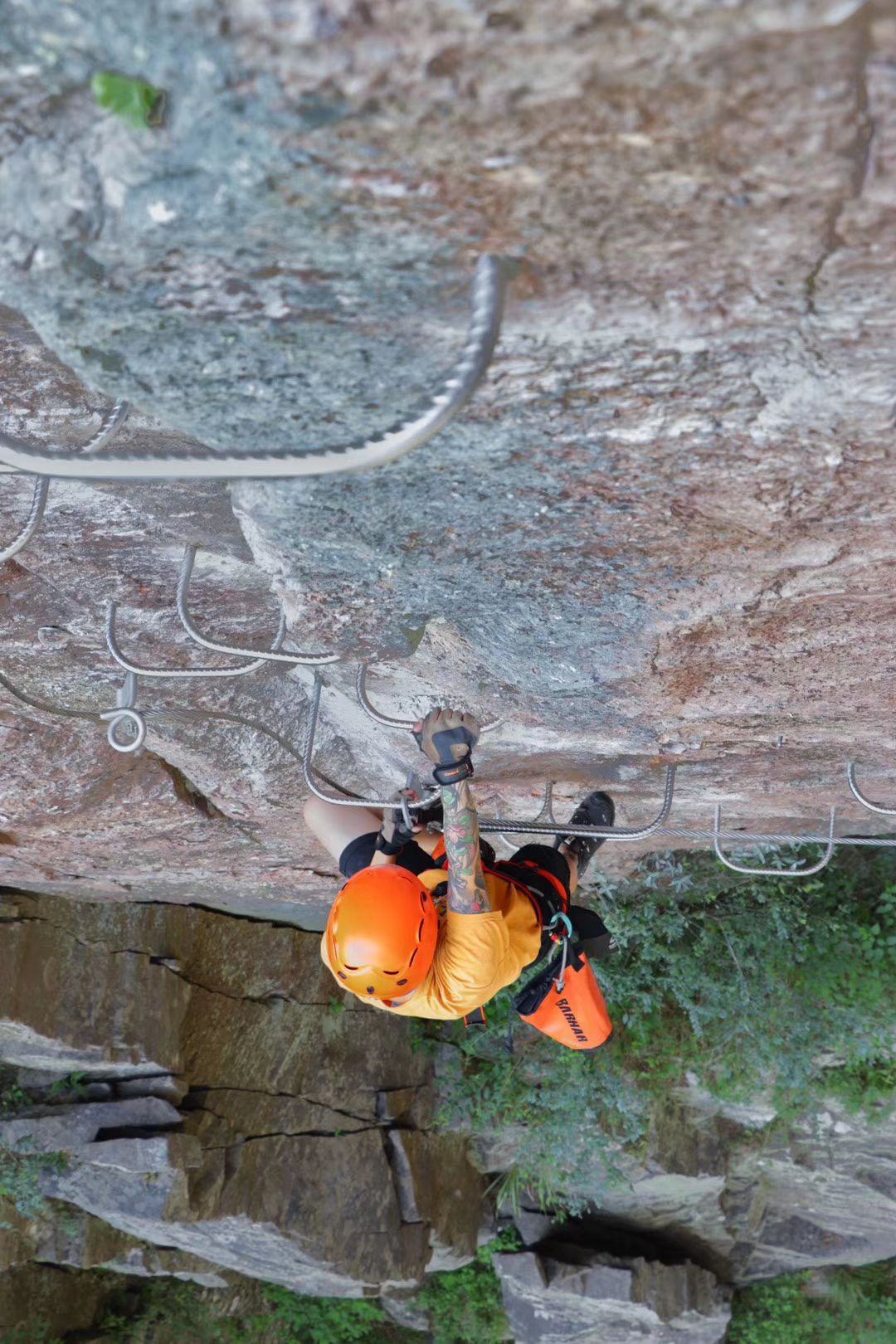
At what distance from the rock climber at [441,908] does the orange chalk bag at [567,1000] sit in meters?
0.10

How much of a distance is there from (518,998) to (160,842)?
1.53 m

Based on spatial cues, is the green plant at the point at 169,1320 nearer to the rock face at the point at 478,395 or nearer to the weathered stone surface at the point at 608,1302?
the weathered stone surface at the point at 608,1302

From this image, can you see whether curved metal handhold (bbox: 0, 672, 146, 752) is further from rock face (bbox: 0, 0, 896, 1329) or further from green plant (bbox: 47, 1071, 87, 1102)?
green plant (bbox: 47, 1071, 87, 1102)

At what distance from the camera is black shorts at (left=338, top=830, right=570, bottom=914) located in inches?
113

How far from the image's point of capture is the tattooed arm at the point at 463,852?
2.23 meters

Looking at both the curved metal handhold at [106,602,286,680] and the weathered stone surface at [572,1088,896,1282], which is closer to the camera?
the curved metal handhold at [106,602,286,680]

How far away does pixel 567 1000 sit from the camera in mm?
3068

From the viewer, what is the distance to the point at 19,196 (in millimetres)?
1037

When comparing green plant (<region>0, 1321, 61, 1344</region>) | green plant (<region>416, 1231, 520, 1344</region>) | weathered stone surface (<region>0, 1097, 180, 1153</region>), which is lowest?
green plant (<region>0, 1321, 61, 1344</region>)

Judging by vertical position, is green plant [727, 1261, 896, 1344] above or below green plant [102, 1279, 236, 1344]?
above

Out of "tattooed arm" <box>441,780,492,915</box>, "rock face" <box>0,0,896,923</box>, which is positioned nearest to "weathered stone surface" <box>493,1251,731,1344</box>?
"tattooed arm" <box>441,780,492,915</box>

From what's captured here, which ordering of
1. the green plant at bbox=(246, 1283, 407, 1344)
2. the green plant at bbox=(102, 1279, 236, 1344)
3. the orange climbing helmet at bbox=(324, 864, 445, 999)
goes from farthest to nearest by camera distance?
the green plant at bbox=(246, 1283, 407, 1344), the green plant at bbox=(102, 1279, 236, 1344), the orange climbing helmet at bbox=(324, 864, 445, 999)

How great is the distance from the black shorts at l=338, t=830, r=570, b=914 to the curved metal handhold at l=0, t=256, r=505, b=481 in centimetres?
176

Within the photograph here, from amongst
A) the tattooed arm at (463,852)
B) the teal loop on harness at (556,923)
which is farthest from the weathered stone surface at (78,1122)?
the tattooed arm at (463,852)
